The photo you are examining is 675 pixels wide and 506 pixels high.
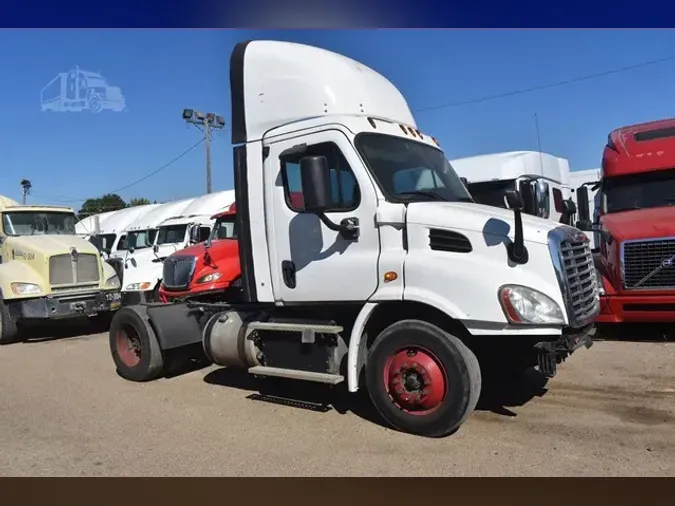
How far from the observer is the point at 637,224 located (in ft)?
26.7

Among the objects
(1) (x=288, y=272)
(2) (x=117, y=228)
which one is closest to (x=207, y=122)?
(2) (x=117, y=228)

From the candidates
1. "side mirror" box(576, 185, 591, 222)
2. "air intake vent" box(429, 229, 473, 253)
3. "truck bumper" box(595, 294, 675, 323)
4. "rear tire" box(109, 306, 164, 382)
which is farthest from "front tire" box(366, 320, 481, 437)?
"side mirror" box(576, 185, 591, 222)

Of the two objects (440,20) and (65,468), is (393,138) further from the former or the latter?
(65,468)

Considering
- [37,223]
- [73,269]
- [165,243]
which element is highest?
[37,223]

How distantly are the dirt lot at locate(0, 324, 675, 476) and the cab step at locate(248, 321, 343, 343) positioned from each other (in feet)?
2.65

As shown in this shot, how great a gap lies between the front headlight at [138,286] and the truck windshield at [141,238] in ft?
9.52

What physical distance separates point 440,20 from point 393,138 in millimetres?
1336

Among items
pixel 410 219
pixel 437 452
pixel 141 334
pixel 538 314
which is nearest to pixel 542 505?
pixel 437 452

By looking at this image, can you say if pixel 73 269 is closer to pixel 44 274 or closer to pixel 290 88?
pixel 44 274

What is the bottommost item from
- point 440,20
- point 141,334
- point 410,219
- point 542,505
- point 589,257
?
point 542,505

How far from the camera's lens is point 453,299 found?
15.3 ft

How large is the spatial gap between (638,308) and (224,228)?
6.16 metres

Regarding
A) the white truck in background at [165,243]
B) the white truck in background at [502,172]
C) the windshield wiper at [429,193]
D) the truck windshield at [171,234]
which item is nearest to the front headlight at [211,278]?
the white truck in background at [165,243]

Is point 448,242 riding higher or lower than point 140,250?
lower
